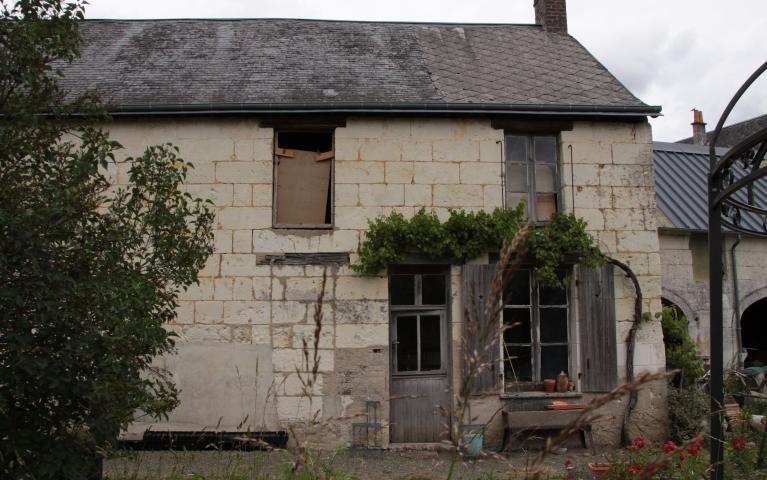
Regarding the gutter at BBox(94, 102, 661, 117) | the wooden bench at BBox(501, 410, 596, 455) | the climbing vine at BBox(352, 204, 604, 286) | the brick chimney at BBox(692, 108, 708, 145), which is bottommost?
the wooden bench at BBox(501, 410, 596, 455)

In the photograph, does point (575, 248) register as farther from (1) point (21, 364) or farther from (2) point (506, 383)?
(1) point (21, 364)

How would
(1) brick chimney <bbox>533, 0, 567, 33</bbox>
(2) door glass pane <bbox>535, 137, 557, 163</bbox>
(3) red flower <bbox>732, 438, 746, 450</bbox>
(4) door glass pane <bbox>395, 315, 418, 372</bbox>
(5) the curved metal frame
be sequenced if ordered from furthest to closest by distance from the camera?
(1) brick chimney <bbox>533, 0, 567, 33</bbox>
(2) door glass pane <bbox>535, 137, 557, 163</bbox>
(4) door glass pane <bbox>395, 315, 418, 372</bbox>
(3) red flower <bbox>732, 438, 746, 450</bbox>
(5) the curved metal frame

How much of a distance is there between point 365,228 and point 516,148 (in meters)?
2.37

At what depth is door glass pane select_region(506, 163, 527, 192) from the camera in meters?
9.00

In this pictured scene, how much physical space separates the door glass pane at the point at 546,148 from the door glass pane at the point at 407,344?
2.81 metres

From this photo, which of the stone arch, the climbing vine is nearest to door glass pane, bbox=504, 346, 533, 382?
the climbing vine

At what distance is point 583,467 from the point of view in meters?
7.30

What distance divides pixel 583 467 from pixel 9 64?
6.55m

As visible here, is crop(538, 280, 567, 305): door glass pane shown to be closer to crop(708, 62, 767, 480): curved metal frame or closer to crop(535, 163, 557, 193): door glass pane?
crop(535, 163, 557, 193): door glass pane

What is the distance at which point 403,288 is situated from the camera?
8.84m

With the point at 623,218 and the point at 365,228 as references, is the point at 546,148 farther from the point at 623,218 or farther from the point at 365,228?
the point at 365,228

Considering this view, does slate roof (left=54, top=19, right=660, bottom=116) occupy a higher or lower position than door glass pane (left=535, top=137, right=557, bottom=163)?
higher

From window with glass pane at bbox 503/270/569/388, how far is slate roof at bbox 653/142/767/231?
4272 mm

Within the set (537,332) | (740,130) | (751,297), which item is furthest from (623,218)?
(740,130)
